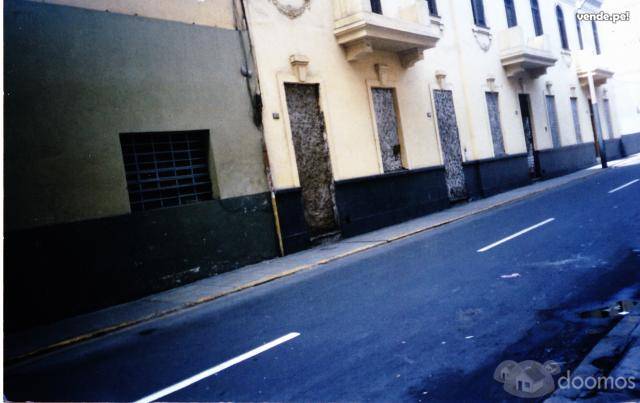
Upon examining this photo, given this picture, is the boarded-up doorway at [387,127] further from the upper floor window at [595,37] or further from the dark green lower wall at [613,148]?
the upper floor window at [595,37]

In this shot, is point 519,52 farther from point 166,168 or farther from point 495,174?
point 166,168

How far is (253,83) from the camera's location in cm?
1143

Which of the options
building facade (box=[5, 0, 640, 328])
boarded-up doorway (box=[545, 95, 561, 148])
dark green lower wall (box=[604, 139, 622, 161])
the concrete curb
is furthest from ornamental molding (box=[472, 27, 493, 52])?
the concrete curb

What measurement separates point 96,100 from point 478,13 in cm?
1659

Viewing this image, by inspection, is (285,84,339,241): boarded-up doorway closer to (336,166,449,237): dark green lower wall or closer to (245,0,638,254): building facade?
(245,0,638,254): building facade

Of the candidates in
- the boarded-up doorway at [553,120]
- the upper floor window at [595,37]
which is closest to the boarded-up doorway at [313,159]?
the boarded-up doorway at [553,120]

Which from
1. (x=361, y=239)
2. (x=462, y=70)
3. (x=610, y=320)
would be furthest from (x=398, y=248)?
(x=462, y=70)

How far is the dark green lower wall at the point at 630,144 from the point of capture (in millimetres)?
33250

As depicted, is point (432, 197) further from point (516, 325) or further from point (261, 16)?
point (516, 325)

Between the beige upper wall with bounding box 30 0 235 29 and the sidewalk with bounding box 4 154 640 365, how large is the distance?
5.14 m

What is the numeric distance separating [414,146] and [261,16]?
6.50 metres

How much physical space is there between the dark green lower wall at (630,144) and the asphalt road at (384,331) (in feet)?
93.9

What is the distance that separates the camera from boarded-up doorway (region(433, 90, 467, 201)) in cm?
1748

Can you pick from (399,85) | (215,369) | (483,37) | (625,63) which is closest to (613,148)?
(625,63)
